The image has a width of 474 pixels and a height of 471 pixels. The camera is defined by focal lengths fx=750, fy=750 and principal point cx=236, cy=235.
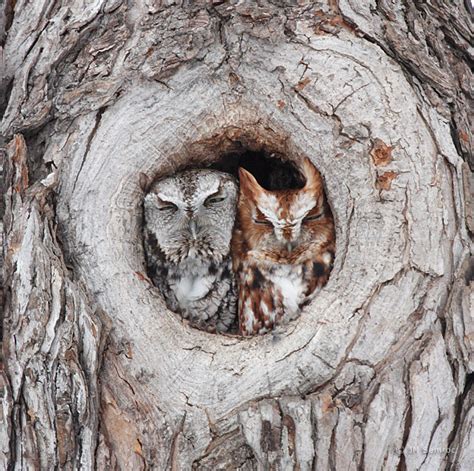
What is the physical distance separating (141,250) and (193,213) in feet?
1.12

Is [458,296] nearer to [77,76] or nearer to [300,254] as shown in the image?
[300,254]

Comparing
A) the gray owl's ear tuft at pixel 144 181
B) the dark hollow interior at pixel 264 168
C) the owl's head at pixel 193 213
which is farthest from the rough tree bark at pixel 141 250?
the dark hollow interior at pixel 264 168

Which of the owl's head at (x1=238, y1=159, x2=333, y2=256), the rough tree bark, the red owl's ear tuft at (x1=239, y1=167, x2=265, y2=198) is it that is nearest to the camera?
the rough tree bark

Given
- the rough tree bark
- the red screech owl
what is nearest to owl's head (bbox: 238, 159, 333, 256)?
the red screech owl

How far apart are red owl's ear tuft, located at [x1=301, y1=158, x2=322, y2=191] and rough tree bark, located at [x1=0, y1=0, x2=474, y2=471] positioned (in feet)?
0.21

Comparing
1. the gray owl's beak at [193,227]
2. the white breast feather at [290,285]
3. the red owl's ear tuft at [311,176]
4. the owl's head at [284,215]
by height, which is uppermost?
the red owl's ear tuft at [311,176]

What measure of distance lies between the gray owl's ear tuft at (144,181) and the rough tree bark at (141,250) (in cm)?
4

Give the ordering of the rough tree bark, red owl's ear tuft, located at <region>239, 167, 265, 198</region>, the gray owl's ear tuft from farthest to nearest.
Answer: red owl's ear tuft, located at <region>239, 167, 265, 198</region>, the gray owl's ear tuft, the rough tree bark

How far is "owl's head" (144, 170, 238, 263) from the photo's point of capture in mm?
2799

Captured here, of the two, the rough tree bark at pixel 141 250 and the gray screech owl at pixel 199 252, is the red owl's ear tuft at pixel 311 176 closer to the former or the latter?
the rough tree bark at pixel 141 250

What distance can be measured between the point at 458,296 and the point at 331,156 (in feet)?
2.02

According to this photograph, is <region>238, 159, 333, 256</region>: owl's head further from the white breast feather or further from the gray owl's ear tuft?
the gray owl's ear tuft

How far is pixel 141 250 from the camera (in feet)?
8.65

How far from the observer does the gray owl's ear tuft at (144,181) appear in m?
2.60
